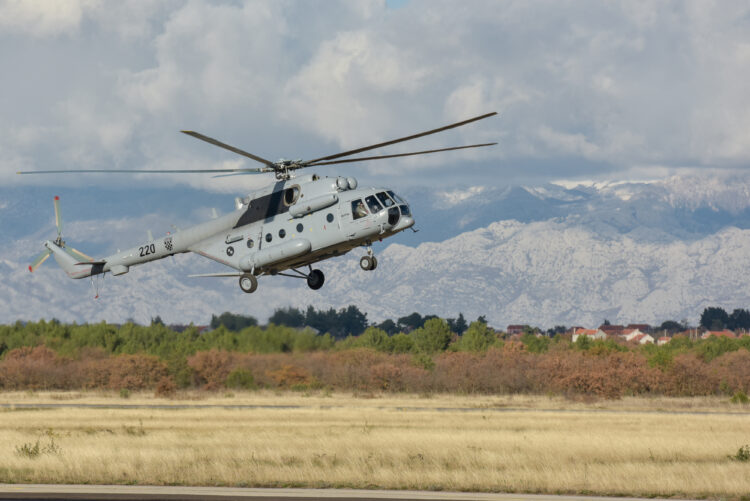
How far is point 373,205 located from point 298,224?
326cm

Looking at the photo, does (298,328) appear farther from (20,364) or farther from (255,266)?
(255,266)

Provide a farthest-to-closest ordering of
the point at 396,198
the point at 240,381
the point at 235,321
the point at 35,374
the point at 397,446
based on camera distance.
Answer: the point at 35,374, the point at 235,321, the point at 240,381, the point at 397,446, the point at 396,198

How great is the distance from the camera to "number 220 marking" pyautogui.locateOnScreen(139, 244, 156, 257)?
160 ft

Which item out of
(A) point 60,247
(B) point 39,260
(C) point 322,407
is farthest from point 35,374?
(B) point 39,260

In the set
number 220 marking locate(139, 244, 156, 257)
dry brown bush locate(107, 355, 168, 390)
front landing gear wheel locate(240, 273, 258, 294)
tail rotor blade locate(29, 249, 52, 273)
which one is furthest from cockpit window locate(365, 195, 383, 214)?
dry brown bush locate(107, 355, 168, 390)

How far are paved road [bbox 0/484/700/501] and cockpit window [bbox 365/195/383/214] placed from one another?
1084cm

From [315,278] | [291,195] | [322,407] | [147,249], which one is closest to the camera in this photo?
[291,195]

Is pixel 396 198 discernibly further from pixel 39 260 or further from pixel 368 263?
pixel 39 260

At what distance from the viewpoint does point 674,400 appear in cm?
11131

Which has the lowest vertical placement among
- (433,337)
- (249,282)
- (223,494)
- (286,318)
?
(223,494)

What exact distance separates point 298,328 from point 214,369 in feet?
32.7

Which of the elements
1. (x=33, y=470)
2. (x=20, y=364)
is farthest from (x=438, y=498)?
(x=20, y=364)

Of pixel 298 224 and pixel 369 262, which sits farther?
pixel 298 224

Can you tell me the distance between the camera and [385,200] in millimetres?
43031
